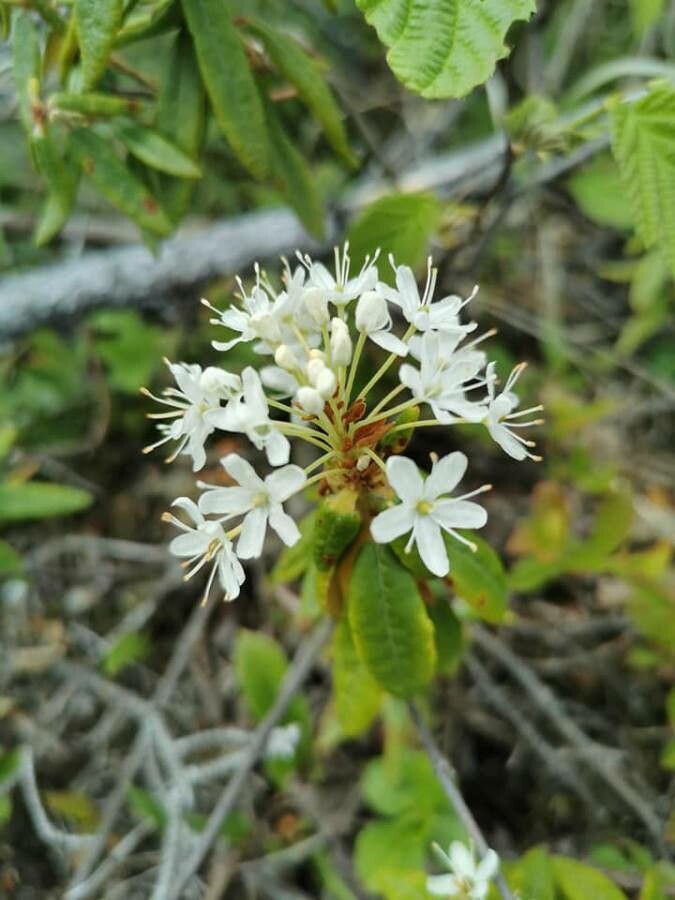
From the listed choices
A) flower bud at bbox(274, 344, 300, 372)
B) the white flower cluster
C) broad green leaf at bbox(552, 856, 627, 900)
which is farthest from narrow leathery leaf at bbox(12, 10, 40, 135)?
broad green leaf at bbox(552, 856, 627, 900)

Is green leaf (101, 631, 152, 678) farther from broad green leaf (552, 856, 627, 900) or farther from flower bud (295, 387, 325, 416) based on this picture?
flower bud (295, 387, 325, 416)

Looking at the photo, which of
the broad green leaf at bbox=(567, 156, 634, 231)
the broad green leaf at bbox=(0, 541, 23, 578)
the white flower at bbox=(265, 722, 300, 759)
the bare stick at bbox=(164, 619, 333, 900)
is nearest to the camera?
the bare stick at bbox=(164, 619, 333, 900)

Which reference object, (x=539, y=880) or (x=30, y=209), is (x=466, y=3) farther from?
(x=30, y=209)

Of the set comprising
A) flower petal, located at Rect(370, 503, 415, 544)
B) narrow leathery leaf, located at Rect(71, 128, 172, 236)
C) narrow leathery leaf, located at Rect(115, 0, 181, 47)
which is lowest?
flower petal, located at Rect(370, 503, 415, 544)

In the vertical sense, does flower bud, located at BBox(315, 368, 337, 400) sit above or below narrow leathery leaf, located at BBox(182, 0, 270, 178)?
below

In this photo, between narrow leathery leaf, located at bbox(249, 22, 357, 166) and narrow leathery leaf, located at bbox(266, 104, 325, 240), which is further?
narrow leathery leaf, located at bbox(266, 104, 325, 240)

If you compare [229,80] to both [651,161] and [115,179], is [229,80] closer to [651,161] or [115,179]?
[115,179]
